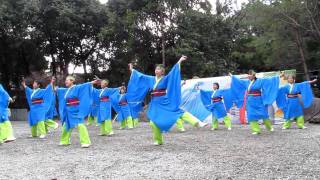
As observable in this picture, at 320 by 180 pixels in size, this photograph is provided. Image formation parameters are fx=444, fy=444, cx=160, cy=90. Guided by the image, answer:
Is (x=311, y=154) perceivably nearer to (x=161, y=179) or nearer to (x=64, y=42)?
(x=161, y=179)

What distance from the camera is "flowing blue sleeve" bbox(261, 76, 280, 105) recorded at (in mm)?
11422

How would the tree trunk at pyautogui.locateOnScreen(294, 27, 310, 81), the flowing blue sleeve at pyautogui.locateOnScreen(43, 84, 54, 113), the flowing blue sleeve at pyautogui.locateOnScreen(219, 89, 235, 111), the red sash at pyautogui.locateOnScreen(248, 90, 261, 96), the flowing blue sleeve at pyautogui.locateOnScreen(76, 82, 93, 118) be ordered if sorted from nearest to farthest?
the flowing blue sleeve at pyautogui.locateOnScreen(76, 82, 93, 118), the red sash at pyautogui.locateOnScreen(248, 90, 261, 96), the flowing blue sleeve at pyautogui.locateOnScreen(43, 84, 54, 113), the flowing blue sleeve at pyautogui.locateOnScreen(219, 89, 235, 111), the tree trunk at pyautogui.locateOnScreen(294, 27, 310, 81)

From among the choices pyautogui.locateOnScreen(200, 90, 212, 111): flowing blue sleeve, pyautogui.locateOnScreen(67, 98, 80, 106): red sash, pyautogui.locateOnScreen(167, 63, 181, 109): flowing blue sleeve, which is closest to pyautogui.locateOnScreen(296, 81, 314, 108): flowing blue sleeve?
pyautogui.locateOnScreen(200, 90, 212, 111): flowing blue sleeve

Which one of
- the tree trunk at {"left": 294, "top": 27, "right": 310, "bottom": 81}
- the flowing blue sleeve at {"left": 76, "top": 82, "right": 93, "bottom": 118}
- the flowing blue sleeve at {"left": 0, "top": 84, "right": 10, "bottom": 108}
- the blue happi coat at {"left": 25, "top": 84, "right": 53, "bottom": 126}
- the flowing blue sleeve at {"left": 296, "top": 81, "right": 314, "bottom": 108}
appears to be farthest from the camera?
the tree trunk at {"left": 294, "top": 27, "right": 310, "bottom": 81}

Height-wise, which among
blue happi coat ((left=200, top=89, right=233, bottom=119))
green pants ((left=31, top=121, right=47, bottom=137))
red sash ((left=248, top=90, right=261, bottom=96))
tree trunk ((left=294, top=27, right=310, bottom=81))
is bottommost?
green pants ((left=31, top=121, right=47, bottom=137))

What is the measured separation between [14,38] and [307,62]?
16.4 metres

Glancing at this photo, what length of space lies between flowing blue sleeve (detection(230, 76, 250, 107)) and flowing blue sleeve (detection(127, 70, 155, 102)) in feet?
14.1

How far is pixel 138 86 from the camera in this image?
9523 millimetres

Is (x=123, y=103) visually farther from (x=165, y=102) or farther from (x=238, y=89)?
(x=165, y=102)

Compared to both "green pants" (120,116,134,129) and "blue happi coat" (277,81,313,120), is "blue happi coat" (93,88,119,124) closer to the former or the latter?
"green pants" (120,116,134,129)

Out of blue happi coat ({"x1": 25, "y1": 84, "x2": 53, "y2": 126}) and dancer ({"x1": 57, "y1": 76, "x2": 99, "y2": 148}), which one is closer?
dancer ({"x1": 57, "y1": 76, "x2": 99, "y2": 148})

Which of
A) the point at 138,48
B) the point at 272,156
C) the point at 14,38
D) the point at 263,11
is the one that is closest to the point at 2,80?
the point at 14,38

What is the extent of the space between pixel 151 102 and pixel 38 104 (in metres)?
4.00

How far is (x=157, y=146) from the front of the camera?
882 cm
